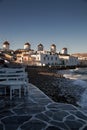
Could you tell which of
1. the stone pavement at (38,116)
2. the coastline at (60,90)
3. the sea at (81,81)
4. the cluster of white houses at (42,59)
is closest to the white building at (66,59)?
the cluster of white houses at (42,59)

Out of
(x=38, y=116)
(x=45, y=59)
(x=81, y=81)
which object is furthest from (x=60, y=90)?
(x=45, y=59)

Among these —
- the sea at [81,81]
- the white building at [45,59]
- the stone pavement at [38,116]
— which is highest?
the white building at [45,59]

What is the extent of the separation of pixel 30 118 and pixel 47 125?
68 cm

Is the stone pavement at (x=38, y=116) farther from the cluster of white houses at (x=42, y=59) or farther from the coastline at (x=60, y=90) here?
the cluster of white houses at (x=42, y=59)

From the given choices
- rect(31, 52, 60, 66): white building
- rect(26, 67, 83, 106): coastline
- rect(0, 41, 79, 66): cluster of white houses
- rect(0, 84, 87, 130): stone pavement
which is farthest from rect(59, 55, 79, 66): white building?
rect(0, 84, 87, 130): stone pavement

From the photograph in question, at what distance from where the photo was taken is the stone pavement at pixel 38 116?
5.20m

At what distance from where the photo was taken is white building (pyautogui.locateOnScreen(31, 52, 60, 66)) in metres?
78.7

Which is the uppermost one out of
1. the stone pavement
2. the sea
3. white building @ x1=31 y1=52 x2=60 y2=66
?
white building @ x1=31 y1=52 x2=60 y2=66

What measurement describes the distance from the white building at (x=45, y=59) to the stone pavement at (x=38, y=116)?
70.8 metres

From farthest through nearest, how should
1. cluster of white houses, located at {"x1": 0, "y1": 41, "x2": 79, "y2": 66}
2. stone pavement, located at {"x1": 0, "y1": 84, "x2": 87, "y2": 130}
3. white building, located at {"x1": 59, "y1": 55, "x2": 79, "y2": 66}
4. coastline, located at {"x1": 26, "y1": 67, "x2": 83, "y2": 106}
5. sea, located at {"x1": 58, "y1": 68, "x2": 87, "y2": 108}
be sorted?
white building, located at {"x1": 59, "y1": 55, "x2": 79, "y2": 66} < cluster of white houses, located at {"x1": 0, "y1": 41, "x2": 79, "y2": 66} < coastline, located at {"x1": 26, "y1": 67, "x2": 83, "y2": 106} < sea, located at {"x1": 58, "y1": 68, "x2": 87, "y2": 108} < stone pavement, located at {"x1": 0, "y1": 84, "x2": 87, "y2": 130}

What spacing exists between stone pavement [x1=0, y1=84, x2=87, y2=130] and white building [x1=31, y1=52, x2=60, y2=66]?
70.8 meters

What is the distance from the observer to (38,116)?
5.96 metres

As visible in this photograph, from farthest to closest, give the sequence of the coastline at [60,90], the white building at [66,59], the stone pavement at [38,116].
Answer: the white building at [66,59] < the coastline at [60,90] < the stone pavement at [38,116]

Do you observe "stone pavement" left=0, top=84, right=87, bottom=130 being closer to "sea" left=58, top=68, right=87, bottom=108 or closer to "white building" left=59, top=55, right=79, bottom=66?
"sea" left=58, top=68, right=87, bottom=108
